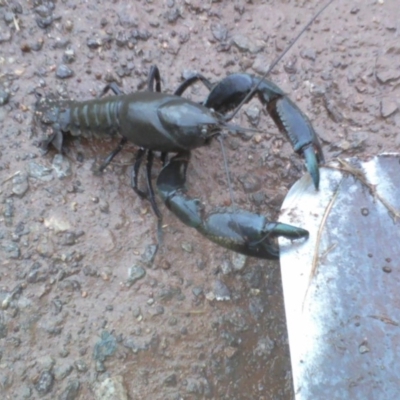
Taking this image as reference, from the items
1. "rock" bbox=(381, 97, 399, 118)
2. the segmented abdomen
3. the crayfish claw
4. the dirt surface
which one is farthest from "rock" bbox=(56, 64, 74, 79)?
"rock" bbox=(381, 97, 399, 118)

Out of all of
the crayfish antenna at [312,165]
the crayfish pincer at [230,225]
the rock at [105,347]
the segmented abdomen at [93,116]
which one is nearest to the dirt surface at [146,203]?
the rock at [105,347]

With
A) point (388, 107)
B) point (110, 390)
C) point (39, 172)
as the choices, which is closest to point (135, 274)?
point (110, 390)

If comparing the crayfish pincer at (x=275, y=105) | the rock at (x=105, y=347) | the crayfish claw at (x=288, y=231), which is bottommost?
the rock at (x=105, y=347)

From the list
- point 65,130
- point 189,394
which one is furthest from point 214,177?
point 189,394

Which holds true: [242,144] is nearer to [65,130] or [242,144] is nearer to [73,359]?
[65,130]

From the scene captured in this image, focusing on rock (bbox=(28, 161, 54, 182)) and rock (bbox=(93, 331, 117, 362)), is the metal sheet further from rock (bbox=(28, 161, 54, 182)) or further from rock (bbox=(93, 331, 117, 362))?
rock (bbox=(28, 161, 54, 182))

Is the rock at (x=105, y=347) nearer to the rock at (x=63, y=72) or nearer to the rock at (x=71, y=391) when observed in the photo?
the rock at (x=71, y=391)

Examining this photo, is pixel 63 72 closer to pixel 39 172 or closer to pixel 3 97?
pixel 3 97
